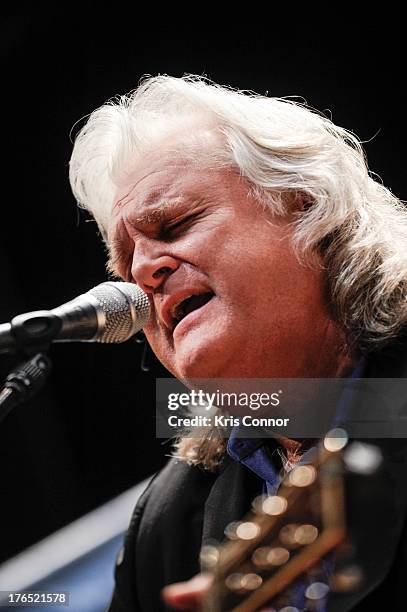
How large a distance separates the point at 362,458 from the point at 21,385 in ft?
1.37

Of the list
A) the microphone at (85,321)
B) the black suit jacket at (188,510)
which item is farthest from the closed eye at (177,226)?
the black suit jacket at (188,510)

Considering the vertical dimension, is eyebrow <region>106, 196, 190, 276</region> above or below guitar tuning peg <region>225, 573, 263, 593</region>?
above

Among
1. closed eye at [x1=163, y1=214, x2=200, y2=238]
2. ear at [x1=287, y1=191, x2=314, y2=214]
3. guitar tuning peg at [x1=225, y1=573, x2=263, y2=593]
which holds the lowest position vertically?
guitar tuning peg at [x1=225, y1=573, x2=263, y2=593]

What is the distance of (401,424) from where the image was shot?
3.43 feet

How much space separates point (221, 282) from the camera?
121 centimetres

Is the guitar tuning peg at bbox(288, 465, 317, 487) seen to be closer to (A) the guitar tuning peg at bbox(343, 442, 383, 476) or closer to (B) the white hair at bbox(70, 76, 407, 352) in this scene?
(A) the guitar tuning peg at bbox(343, 442, 383, 476)

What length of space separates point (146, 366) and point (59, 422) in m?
0.26

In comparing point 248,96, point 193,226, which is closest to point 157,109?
point 248,96

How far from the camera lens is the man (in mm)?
1216

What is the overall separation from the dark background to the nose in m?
0.26

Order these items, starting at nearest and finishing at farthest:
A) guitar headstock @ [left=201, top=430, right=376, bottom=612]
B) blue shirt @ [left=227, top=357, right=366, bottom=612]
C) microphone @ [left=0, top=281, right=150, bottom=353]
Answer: guitar headstock @ [left=201, top=430, right=376, bottom=612] → microphone @ [left=0, top=281, right=150, bottom=353] → blue shirt @ [left=227, top=357, right=366, bottom=612]

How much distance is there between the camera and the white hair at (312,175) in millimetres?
1264

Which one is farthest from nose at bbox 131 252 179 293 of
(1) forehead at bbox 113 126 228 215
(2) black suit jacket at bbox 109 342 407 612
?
(2) black suit jacket at bbox 109 342 407 612

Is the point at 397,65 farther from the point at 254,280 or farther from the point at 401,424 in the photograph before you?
the point at 401,424
